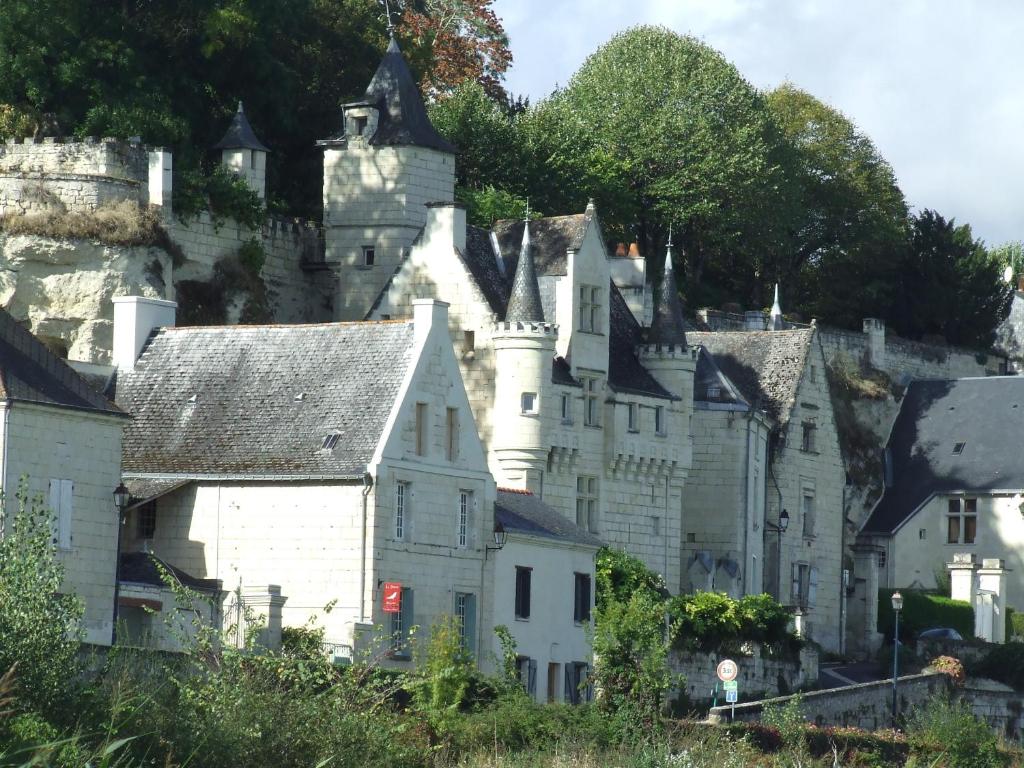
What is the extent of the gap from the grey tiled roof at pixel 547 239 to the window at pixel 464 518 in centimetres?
1021

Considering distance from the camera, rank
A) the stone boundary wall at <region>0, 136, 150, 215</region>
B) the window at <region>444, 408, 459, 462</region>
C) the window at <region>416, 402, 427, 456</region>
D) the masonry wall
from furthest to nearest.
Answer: the stone boundary wall at <region>0, 136, 150, 215</region>, the window at <region>444, 408, 459, 462</region>, the window at <region>416, 402, 427, 456</region>, the masonry wall

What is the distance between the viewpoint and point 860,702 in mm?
64125

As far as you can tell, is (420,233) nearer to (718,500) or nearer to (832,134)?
(718,500)

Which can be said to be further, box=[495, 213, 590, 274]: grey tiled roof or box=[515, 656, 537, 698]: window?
box=[495, 213, 590, 274]: grey tiled roof

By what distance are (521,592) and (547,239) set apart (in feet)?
37.0

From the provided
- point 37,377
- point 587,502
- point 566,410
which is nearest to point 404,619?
point 37,377

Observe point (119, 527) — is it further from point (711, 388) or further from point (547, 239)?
point (711, 388)

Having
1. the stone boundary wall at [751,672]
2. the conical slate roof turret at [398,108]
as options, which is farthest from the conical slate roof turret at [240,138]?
the stone boundary wall at [751,672]

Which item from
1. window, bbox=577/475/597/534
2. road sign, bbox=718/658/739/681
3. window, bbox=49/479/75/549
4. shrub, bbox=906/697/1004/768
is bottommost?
shrub, bbox=906/697/1004/768

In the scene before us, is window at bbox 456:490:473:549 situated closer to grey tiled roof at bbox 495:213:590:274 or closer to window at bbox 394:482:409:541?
window at bbox 394:482:409:541

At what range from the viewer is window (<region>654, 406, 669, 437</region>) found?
66.8 meters

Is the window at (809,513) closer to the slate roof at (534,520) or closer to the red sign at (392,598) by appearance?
the slate roof at (534,520)

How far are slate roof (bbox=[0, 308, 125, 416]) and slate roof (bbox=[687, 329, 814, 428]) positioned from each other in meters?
25.0

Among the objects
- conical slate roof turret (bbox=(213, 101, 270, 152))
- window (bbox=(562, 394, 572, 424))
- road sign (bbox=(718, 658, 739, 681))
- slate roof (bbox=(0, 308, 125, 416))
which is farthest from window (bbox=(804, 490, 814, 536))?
slate roof (bbox=(0, 308, 125, 416))
